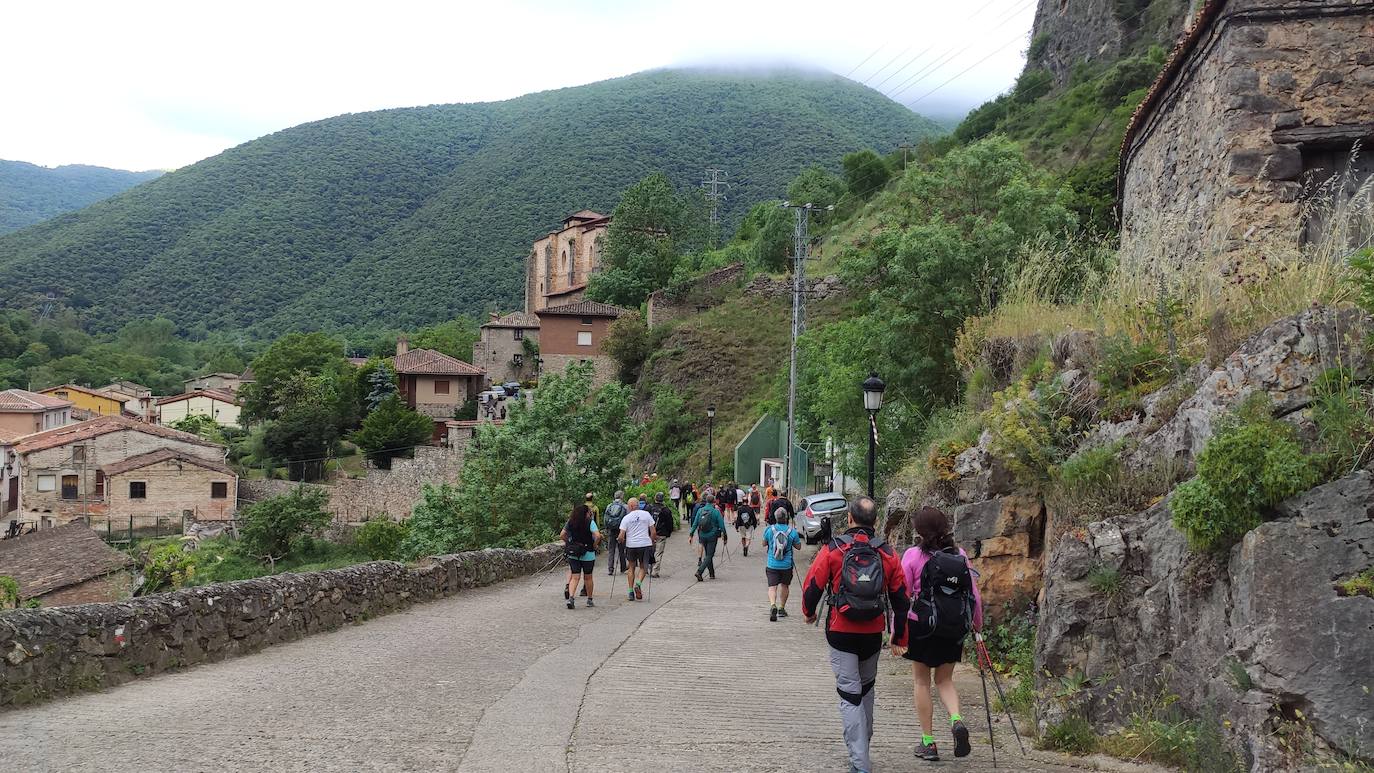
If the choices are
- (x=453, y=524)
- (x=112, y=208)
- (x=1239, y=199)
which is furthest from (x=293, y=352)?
(x=112, y=208)

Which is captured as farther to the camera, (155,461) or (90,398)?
(90,398)

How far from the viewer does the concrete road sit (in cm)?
629

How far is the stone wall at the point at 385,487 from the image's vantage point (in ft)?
180

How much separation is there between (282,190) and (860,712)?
163150 millimetres

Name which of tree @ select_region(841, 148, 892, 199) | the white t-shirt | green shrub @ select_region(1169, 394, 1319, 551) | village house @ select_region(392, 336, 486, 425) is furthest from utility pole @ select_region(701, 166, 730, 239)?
green shrub @ select_region(1169, 394, 1319, 551)

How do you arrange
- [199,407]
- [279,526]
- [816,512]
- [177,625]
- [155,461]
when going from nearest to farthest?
[177,625] → [816,512] → [279,526] → [155,461] → [199,407]

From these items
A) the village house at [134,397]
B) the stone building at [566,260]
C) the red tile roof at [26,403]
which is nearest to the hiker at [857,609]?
the stone building at [566,260]

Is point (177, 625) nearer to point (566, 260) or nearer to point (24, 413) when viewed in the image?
point (24, 413)

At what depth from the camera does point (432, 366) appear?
69.6m

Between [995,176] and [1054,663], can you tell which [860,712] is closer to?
[1054,663]

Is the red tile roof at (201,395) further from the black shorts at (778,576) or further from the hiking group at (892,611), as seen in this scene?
the hiking group at (892,611)

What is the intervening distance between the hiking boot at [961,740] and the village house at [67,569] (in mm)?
28119

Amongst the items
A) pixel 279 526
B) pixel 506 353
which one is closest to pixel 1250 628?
pixel 279 526

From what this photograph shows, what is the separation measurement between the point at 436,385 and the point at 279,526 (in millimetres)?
23957
